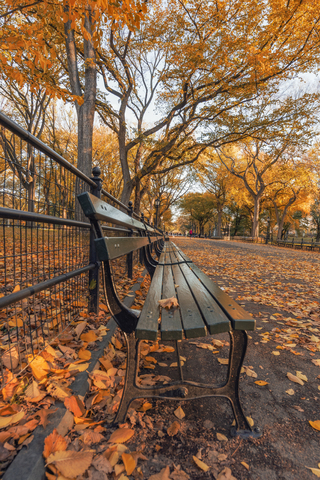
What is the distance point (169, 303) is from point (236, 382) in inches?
21.1

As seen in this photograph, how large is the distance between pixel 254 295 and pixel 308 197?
2588 cm

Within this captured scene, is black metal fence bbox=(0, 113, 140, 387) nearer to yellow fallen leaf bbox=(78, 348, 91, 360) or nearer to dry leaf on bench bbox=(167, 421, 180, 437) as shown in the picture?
yellow fallen leaf bbox=(78, 348, 91, 360)

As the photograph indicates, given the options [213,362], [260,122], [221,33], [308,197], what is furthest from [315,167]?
[213,362]

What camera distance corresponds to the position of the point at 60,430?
43.8 inches

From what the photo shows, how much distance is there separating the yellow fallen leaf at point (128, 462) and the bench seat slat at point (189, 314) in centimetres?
56

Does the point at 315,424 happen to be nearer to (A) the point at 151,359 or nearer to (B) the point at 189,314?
(B) the point at 189,314

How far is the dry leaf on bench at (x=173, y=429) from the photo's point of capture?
120cm

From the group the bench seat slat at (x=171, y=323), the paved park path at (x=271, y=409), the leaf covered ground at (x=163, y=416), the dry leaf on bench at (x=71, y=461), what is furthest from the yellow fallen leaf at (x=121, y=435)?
the bench seat slat at (x=171, y=323)

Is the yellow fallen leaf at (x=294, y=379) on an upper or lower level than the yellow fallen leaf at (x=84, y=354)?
lower

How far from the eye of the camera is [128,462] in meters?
1.01

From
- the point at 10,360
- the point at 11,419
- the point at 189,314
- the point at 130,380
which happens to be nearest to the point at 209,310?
the point at 189,314

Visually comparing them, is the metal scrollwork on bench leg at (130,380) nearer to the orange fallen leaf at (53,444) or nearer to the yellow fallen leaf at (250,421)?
the orange fallen leaf at (53,444)

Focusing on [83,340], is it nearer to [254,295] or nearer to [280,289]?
[254,295]

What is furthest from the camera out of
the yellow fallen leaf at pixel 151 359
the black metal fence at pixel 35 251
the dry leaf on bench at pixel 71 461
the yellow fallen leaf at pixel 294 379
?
the yellow fallen leaf at pixel 151 359
